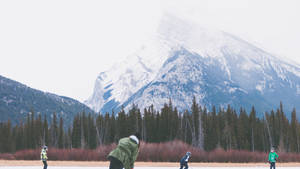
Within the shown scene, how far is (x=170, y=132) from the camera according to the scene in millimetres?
89312

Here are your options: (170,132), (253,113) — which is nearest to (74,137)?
(170,132)

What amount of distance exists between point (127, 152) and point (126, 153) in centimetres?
5

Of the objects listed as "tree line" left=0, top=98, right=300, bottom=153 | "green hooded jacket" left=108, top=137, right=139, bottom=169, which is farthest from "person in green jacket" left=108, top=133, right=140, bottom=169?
"tree line" left=0, top=98, right=300, bottom=153

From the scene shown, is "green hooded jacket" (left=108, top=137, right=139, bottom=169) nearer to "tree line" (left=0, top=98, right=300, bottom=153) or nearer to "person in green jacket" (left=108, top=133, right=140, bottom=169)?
"person in green jacket" (left=108, top=133, right=140, bottom=169)

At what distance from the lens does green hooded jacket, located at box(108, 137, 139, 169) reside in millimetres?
10852

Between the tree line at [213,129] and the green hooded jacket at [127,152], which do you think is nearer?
the green hooded jacket at [127,152]

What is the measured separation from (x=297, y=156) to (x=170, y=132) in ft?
115

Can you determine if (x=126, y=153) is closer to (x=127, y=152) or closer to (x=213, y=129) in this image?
(x=127, y=152)

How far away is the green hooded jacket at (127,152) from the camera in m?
10.9

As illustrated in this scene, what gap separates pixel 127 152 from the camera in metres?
10.9

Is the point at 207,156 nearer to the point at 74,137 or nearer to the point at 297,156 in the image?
the point at 297,156

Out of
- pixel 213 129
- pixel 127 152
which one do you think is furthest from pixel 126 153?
pixel 213 129

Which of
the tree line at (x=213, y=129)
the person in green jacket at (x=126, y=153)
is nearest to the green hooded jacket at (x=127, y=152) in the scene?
the person in green jacket at (x=126, y=153)

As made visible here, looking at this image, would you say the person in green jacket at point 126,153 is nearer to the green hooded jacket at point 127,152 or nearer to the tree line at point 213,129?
the green hooded jacket at point 127,152
